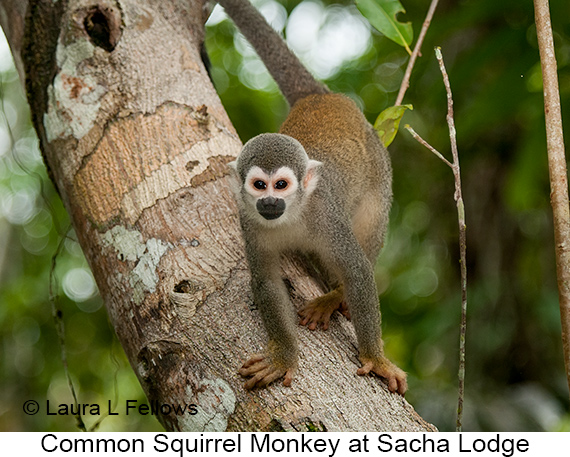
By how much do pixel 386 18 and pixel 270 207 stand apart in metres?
1.20

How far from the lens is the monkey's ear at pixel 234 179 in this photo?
2691 millimetres

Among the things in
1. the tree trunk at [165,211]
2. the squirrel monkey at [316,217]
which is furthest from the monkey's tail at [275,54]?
the tree trunk at [165,211]

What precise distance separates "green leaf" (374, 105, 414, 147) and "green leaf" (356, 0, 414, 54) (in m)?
0.39

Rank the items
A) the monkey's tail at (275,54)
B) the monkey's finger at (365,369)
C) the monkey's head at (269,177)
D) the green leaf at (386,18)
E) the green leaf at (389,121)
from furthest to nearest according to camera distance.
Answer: the monkey's tail at (275,54), the green leaf at (386,18), the green leaf at (389,121), the monkey's head at (269,177), the monkey's finger at (365,369)

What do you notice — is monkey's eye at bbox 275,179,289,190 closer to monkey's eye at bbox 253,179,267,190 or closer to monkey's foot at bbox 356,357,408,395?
monkey's eye at bbox 253,179,267,190

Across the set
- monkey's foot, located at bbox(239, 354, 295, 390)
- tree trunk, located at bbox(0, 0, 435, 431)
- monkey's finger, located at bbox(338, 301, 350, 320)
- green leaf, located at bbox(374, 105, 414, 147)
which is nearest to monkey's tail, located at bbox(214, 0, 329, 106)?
tree trunk, located at bbox(0, 0, 435, 431)

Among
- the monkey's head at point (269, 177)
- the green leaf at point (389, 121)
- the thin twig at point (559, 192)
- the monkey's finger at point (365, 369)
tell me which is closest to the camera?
the thin twig at point (559, 192)

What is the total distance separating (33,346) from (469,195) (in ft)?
17.8

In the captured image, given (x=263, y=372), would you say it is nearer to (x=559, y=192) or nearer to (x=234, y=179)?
(x=234, y=179)

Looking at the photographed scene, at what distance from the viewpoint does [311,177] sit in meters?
2.79

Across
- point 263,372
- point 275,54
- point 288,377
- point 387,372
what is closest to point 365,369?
point 387,372

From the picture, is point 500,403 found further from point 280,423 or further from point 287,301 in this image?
point 280,423

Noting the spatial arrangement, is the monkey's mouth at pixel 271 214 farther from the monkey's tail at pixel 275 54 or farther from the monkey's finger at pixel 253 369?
the monkey's tail at pixel 275 54
